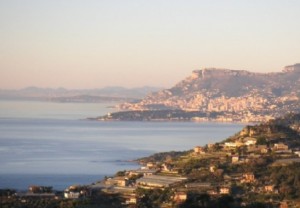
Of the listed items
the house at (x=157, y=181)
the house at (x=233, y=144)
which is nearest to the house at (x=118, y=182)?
the house at (x=157, y=181)

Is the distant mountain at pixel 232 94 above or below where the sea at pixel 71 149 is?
above

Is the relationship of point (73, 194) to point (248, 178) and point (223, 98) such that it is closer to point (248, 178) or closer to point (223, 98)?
point (248, 178)

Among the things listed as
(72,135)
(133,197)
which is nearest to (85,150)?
(72,135)

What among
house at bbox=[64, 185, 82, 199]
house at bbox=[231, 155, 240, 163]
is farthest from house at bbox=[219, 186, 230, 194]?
house at bbox=[231, 155, 240, 163]

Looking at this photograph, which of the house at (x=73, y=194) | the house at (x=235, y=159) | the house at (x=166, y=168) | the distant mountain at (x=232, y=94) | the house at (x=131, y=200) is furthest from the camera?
the distant mountain at (x=232, y=94)

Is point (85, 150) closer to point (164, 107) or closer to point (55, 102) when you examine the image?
point (164, 107)

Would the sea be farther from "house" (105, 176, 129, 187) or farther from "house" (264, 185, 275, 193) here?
"house" (264, 185, 275, 193)

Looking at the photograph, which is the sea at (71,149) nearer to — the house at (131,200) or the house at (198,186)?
the house at (198,186)
